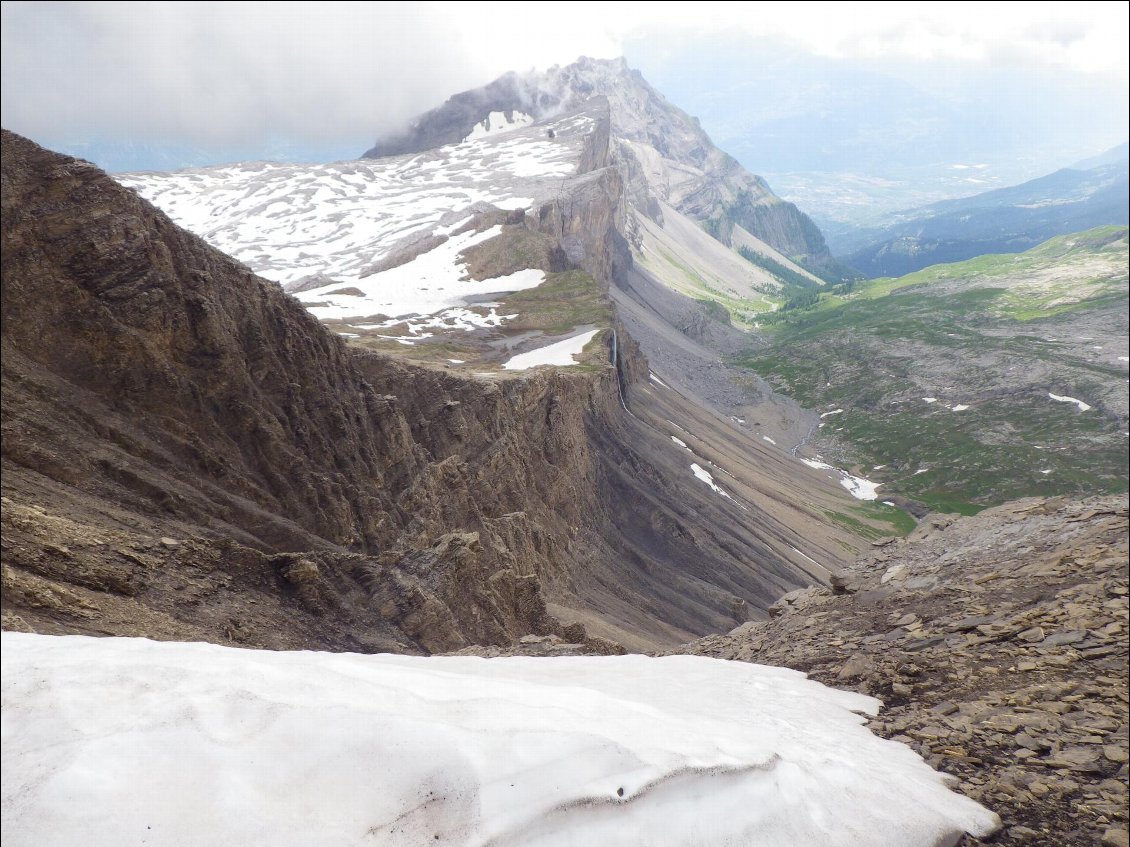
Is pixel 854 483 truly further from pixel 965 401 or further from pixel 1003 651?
pixel 1003 651

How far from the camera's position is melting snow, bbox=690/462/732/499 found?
65.9m

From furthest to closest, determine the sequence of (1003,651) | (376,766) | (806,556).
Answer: (806,556) < (1003,651) < (376,766)

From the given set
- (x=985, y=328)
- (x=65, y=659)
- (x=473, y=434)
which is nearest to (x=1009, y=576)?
(x=65, y=659)

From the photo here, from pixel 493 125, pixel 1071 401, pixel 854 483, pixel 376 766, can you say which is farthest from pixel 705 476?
pixel 493 125

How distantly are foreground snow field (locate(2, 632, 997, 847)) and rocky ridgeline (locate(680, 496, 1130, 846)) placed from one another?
5.41ft

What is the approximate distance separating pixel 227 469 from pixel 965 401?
502 feet

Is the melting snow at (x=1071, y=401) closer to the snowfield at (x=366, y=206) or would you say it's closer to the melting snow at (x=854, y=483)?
the melting snow at (x=854, y=483)

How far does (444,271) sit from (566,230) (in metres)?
40.0

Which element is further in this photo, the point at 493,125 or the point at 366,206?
the point at 493,125

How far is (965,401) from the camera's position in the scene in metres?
145

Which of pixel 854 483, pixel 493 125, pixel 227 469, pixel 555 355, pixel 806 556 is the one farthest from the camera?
pixel 493 125

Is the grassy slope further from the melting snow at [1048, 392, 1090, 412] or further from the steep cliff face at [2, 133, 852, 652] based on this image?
the steep cliff face at [2, 133, 852, 652]

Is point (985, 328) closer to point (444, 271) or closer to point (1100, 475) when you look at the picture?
point (1100, 475)

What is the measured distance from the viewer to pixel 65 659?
7770 mm
